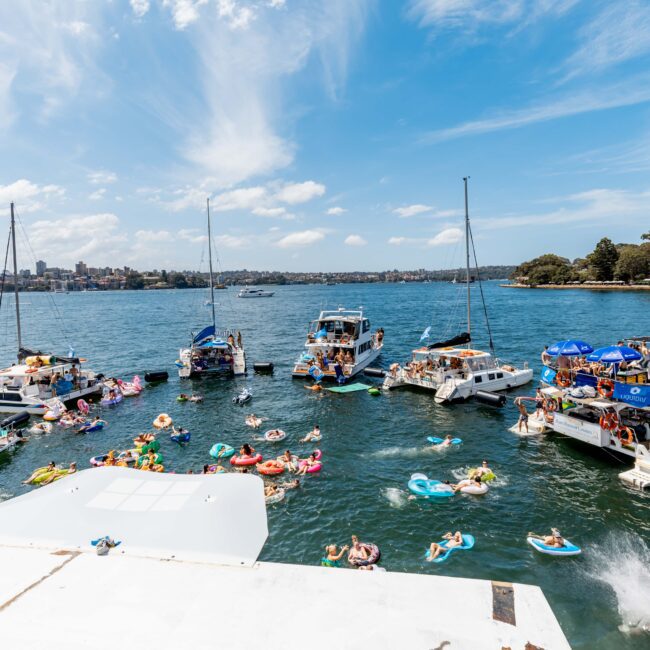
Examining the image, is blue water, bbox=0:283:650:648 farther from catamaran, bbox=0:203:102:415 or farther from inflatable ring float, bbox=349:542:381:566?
catamaran, bbox=0:203:102:415

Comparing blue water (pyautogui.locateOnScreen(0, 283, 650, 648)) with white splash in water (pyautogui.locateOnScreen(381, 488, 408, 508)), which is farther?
white splash in water (pyautogui.locateOnScreen(381, 488, 408, 508))

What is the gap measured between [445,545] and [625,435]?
14.2 metres

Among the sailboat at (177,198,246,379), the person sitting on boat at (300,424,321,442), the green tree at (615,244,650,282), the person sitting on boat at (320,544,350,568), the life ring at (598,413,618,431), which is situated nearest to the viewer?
the person sitting on boat at (320,544,350,568)

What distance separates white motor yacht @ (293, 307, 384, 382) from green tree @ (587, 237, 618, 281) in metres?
177

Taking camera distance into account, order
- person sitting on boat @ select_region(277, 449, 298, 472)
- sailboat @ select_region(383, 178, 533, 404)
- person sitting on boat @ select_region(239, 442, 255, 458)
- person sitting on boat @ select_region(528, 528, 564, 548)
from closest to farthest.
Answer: person sitting on boat @ select_region(528, 528, 564, 548), person sitting on boat @ select_region(277, 449, 298, 472), person sitting on boat @ select_region(239, 442, 255, 458), sailboat @ select_region(383, 178, 533, 404)

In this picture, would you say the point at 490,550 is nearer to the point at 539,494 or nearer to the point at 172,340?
the point at 539,494

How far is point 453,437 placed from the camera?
29.7m

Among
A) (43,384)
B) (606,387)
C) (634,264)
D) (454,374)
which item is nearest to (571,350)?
(606,387)

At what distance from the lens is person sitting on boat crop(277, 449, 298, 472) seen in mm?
24609

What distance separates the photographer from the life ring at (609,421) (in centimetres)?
2519

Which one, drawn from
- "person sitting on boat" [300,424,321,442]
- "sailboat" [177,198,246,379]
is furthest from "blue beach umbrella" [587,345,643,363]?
"sailboat" [177,198,246,379]

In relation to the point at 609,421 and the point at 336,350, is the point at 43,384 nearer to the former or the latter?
the point at 336,350

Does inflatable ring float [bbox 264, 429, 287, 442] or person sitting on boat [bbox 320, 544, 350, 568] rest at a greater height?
inflatable ring float [bbox 264, 429, 287, 442]

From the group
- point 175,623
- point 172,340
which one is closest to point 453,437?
point 175,623
